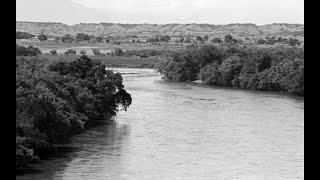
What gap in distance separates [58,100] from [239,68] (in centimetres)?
3443

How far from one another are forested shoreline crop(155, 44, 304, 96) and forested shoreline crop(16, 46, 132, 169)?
770 inches

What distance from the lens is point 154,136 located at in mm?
29484

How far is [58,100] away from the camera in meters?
29.9

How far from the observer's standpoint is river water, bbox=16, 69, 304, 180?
2202cm

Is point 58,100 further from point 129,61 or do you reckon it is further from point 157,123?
point 129,61

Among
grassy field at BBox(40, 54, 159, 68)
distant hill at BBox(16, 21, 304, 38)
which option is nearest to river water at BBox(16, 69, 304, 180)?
grassy field at BBox(40, 54, 159, 68)

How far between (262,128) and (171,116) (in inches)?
226

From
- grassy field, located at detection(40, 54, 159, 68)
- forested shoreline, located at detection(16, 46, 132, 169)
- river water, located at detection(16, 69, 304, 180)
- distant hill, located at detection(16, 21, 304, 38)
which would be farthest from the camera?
distant hill, located at detection(16, 21, 304, 38)

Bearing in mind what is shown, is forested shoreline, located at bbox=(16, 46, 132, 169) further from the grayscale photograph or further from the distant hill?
the distant hill

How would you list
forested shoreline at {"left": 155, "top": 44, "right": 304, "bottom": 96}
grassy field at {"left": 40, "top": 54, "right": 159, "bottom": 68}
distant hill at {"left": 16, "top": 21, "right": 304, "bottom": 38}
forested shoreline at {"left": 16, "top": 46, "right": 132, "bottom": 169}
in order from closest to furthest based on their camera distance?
forested shoreline at {"left": 16, "top": 46, "right": 132, "bottom": 169}
forested shoreline at {"left": 155, "top": 44, "right": 304, "bottom": 96}
grassy field at {"left": 40, "top": 54, "right": 159, "bottom": 68}
distant hill at {"left": 16, "top": 21, "right": 304, "bottom": 38}

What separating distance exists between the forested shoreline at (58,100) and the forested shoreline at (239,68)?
19.6 m

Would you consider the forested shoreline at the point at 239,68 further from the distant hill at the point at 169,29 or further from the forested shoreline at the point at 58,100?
the distant hill at the point at 169,29

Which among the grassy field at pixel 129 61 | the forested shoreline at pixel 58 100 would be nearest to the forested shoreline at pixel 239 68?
the grassy field at pixel 129 61

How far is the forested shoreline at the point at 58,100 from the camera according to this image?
2403 centimetres
